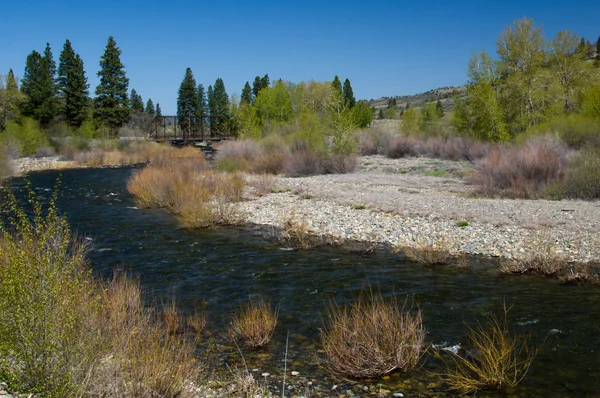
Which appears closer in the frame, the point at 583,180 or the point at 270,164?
the point at 583,180

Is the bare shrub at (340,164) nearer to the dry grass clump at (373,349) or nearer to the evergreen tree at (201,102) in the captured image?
the dry grass clump at (373,349)

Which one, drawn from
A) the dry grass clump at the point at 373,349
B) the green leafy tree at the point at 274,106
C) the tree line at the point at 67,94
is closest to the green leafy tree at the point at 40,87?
the tree line at the point at 67,94

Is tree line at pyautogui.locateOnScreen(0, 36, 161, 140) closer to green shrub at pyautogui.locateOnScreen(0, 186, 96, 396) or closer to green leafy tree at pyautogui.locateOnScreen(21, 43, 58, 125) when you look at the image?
green leafy tree at pyautogui.locateOnScreen(21, 43, 58, 125)

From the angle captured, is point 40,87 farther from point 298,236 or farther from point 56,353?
point 56,353

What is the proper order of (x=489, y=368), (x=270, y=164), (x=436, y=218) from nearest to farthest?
(x=489, y=368)
(x=436, y=218)
(x=270, y=164)

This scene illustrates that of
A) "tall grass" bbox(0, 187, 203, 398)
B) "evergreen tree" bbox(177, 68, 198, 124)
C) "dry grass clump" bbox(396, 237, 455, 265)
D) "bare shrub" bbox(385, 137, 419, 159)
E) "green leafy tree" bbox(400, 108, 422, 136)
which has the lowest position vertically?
"dry grass clump" bbox(396, 237, 455, 265)

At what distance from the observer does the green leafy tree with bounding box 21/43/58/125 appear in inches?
2137

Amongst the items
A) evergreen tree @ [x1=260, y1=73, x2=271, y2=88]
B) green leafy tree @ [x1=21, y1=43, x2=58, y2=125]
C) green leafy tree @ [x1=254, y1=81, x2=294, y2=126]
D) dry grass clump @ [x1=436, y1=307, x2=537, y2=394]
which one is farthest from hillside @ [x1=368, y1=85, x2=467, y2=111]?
dry grass clump @ [x1=436, y1=307, x2=537, y2=394]

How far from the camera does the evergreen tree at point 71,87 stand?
56.2 metres

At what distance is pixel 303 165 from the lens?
2781cm

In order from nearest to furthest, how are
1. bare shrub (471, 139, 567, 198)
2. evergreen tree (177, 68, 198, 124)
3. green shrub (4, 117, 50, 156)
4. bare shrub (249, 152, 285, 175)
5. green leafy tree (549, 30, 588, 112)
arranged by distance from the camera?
bare shrub (471, 139, 567, 198), bare shrub (249, 152, 285, 175), green leafy tree (549, 30, 588, 112), green shrub (4, 117, 50, 156), evergreen tree (177, 68, 198, 124)

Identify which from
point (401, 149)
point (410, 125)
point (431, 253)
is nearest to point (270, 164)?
point (401, 149)

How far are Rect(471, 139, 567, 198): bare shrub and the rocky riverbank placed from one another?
1001mm

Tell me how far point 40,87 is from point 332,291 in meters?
56.9
